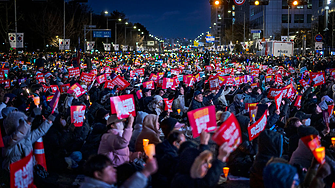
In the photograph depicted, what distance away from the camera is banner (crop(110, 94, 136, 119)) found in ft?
21.1

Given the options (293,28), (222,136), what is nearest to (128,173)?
(222,136)

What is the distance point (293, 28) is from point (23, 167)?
84087 mm

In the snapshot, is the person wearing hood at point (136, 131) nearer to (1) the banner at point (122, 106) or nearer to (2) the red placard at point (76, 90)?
(1) the banner at point (122, 106)

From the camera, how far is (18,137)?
18.4 feet

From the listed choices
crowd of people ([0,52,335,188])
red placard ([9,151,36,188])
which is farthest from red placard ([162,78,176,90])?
red placard ([9,151,36,188])

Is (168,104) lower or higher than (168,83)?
lower

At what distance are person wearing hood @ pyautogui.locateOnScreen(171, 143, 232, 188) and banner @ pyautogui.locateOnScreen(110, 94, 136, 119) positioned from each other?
2.69 m

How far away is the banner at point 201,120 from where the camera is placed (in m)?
4.79

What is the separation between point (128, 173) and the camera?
559 cm

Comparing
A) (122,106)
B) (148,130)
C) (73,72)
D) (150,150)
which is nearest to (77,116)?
(122,106)

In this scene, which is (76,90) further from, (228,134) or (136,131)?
(228,134)

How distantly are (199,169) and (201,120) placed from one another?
1.26m

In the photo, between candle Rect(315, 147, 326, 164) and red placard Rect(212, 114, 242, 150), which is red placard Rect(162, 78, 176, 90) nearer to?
red placard Rect(212, 114, 242, 150)

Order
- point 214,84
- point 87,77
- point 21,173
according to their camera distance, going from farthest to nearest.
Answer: point 87,77 → point 214,84 → point 21,173
